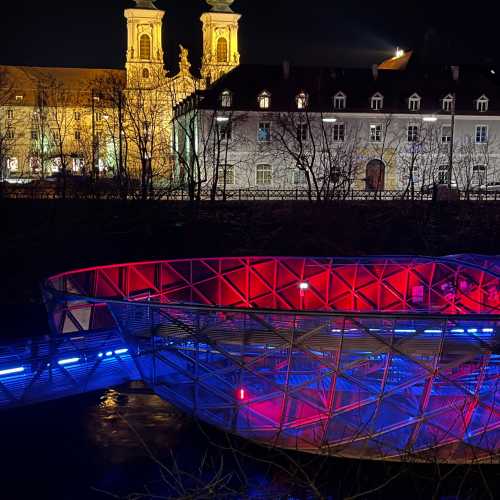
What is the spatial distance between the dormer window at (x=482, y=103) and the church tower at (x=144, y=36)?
44.8 m

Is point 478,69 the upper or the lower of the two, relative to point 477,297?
upper

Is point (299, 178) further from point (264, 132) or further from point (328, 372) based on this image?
point (328, 372)

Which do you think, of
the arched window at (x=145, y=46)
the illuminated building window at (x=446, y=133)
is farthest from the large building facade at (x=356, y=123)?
the arched window at (x=145, y=46)

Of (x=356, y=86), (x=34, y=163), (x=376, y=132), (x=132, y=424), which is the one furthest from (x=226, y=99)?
(x=132, y=424)

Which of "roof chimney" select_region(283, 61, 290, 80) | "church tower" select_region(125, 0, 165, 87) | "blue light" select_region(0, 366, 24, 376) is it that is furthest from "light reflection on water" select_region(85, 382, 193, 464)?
"church tower" select_region(125, 0, 165, 87)

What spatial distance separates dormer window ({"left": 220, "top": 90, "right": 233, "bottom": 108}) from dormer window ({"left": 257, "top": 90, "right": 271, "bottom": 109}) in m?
2.38

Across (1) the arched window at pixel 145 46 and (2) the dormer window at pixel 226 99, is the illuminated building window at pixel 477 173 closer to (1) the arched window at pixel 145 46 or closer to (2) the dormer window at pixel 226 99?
(2) the dormer window at pixel 226 99

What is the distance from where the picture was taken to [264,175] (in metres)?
60.0

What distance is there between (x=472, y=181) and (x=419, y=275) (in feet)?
127

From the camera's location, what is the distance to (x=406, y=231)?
4378cm

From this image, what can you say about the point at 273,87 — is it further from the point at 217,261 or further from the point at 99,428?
the point at 99,428

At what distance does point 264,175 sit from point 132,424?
4374 cm

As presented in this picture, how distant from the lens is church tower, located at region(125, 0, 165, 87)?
95812mm

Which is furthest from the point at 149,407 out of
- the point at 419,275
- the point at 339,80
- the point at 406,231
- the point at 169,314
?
the point at 339,80
